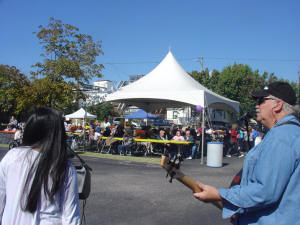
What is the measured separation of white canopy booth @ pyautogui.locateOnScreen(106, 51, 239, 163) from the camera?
13.0 m

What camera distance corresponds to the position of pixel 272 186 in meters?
1.62

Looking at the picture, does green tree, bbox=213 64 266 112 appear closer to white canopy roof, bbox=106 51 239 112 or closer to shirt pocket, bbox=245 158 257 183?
white canopy roof, bbox=106 51 239 112

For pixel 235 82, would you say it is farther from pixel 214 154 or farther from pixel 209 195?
pixel 209 195

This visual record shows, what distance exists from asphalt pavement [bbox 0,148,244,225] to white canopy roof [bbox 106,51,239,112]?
4069 mm

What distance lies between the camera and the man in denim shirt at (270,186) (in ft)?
5.35

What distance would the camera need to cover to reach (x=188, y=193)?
702 centimetres

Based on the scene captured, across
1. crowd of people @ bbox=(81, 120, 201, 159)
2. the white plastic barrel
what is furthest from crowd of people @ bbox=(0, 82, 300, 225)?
crowd of people @ bbox=(81, 120, 201, 159)

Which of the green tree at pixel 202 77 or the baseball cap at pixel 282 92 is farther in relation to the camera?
the green tree at pixel 202 77

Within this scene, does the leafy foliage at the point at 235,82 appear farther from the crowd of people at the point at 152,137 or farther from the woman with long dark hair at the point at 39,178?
the woman with long dark hair at the point at 39,178

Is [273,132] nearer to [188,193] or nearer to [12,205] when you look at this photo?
[12,205]

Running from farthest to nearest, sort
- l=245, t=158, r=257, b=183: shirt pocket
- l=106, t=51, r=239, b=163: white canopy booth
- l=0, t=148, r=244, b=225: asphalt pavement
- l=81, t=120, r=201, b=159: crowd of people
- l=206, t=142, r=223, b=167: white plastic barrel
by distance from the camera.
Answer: l=81, t=120, r=201, b=159: crowd of people, l=106, t=51, r=239, b=163: white canopy booth, l=206, t=142, r=223, b=167: white plastic barrel, l=0, t=148, r=244, b=225: asphalt pavement, l=245, t=158, r=257, b=183: shirt pocket

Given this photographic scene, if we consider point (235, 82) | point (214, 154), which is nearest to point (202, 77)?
point (235, 82)

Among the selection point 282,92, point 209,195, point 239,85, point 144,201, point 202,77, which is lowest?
point 144,201

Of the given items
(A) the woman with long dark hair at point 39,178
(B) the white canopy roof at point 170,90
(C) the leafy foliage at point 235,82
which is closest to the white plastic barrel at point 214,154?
(B) the white canopy roof at point 170,90
